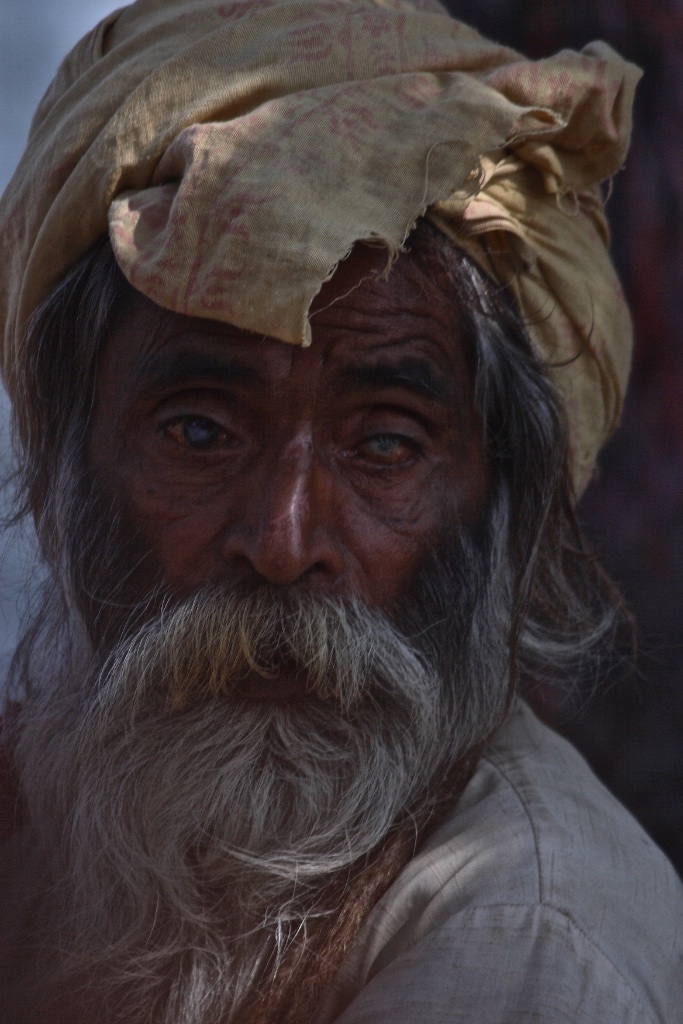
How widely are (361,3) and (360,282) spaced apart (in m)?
0.53

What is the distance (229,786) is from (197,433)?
1.88ft

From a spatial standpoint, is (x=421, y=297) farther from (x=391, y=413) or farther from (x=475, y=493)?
(x=475, y=493)

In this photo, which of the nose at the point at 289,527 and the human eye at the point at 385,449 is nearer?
the nose at the point at 289,527

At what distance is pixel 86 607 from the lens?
75.2 inches

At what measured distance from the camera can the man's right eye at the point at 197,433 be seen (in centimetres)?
183

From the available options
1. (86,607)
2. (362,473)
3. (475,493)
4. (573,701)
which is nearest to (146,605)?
(86,607)

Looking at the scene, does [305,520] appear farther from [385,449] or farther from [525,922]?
[525,922]

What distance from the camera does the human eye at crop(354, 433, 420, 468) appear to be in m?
1.83

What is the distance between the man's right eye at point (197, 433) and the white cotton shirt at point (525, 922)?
2.27 feet

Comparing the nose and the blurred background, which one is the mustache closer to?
the nose

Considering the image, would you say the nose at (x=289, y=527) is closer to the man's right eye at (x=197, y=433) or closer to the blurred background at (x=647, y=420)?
the man's right eye at (x=197, y=433)

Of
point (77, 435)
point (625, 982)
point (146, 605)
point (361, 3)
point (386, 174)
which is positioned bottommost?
point (625, 982)

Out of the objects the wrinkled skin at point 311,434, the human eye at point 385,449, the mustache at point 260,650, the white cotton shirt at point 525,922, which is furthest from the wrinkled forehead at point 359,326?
the white cotton shirt at point 525,922

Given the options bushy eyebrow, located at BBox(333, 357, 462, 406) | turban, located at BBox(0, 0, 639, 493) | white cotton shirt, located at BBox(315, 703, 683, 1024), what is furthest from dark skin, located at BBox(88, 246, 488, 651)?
white cotton shirt, located at BBox(315, 703, 683, 1024)
